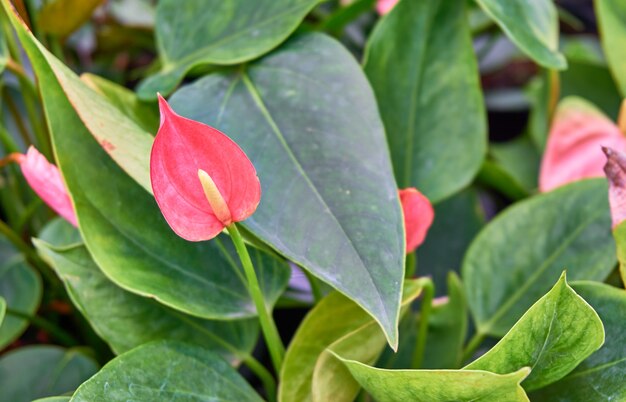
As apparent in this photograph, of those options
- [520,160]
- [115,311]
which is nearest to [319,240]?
[115,311]

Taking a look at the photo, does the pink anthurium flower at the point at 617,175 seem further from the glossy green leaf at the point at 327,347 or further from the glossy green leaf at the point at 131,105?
the glossy green leaf at the point at 131,105

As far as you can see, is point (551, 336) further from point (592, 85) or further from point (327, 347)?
point (592, 85)

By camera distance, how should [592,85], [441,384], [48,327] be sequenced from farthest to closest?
[592,85], [48,327], [441,384]

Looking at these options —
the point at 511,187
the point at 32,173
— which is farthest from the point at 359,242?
the point at 511,187

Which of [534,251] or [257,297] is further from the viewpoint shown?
[534,251]

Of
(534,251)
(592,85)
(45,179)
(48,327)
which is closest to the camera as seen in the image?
(45,179)

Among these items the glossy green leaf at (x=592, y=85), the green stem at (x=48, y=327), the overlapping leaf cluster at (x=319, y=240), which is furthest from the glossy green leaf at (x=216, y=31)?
the glossy green leaf at (x=592, y=85)

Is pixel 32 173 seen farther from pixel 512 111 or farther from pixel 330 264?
pixel 512 111
